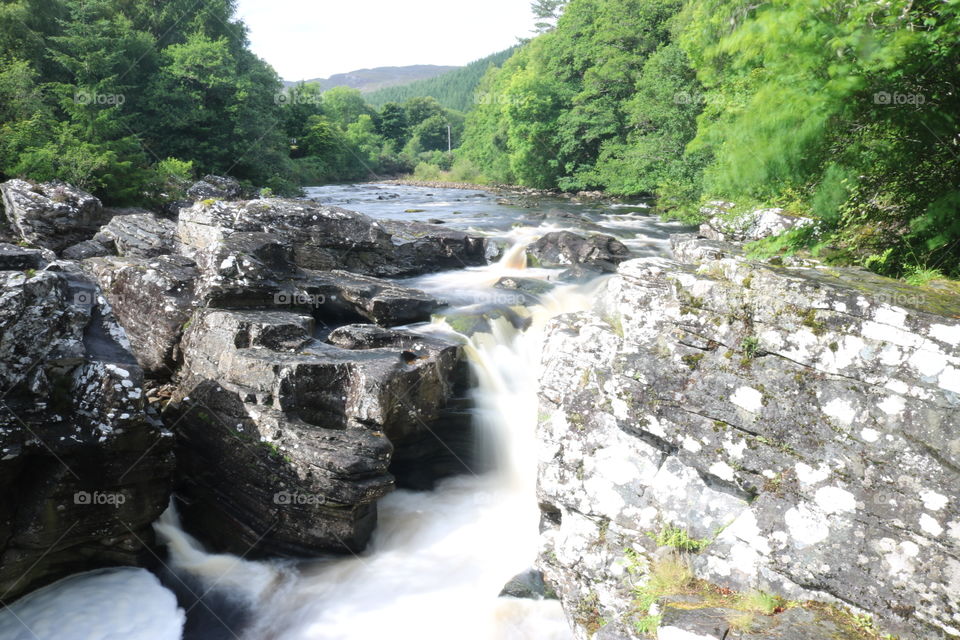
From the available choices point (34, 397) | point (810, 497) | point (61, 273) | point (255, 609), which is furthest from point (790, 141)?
point (61, 273)

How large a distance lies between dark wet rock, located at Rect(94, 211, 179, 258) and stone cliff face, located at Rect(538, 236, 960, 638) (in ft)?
36.8

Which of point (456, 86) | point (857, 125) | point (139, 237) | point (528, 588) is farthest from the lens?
point (456, 86)

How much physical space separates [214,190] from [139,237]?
34.4ft

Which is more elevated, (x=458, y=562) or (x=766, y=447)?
(x=766, y=447)

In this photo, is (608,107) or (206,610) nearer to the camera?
(206,610)

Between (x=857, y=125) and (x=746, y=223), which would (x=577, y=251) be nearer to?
(x=746, y=223)

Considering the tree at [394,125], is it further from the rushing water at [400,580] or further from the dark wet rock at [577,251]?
the rushing water at [400,580]

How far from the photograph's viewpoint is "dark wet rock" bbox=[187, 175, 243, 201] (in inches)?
883

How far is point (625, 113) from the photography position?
40312 mm

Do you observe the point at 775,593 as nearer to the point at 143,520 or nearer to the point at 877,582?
the point at 877,582

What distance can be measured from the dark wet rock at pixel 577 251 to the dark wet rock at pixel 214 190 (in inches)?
479

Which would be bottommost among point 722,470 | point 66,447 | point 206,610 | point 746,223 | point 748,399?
point 206,610

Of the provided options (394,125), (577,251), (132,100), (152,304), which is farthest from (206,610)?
(394,125)

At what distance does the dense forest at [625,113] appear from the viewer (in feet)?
17.3
